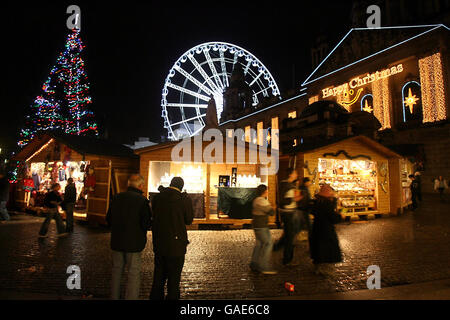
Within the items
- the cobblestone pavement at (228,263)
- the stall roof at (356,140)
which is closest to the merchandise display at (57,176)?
the cobblestone pavement at (228,263)

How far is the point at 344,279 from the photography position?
4816mm

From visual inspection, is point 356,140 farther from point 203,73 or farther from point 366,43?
point 366,43

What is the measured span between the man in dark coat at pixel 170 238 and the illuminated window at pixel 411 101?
26480mm

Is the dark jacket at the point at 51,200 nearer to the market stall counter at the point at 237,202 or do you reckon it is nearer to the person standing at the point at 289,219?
the market stall counter at the point at 237,202

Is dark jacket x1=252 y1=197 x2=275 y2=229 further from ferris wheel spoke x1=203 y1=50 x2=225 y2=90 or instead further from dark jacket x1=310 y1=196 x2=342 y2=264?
ferris wheel spoke x1=203 y1=50 x2=225 y2=90

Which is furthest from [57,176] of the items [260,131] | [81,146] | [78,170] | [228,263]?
[260,131]

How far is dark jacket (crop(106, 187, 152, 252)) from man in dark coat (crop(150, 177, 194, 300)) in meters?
0.17

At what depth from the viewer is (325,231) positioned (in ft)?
15.9

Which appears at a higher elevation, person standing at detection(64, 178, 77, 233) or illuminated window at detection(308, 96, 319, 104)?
illuminated window at detection(308, 96, 319, 104)

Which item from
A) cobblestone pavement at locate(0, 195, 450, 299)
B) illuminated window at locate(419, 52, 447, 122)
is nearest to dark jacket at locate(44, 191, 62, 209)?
cobblestone pavement at locate(0, 195, 450, 299)

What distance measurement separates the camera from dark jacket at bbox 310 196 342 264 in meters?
4.79

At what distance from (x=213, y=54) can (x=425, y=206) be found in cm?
2334
